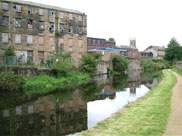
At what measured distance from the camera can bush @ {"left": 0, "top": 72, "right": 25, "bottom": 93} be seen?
20719 mm

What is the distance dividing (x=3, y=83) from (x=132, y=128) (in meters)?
17.7

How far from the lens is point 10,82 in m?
21.2

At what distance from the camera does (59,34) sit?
38.0m

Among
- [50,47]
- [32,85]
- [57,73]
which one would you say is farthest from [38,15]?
[32,85]

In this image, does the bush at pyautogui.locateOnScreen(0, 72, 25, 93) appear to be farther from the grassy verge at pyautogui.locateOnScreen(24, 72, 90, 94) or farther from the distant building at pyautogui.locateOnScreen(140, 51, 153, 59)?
the distant building at pyautogui.locateOnScreen(140, 51, 153, 59)

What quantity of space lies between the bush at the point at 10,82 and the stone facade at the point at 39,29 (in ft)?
39.9

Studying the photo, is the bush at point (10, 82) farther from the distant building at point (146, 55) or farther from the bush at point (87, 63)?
the distant building at point (146, 55)

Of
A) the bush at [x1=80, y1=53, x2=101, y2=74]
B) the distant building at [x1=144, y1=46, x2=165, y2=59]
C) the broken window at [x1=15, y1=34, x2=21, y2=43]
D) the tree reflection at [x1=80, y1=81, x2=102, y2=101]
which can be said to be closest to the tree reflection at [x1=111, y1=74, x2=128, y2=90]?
the tree reflection at [x1=80, y1=81, x2=102, y2=101]

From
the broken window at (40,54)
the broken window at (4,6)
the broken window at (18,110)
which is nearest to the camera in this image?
the broken window at (18,110)

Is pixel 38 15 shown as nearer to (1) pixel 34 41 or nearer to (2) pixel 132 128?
(1) pixel 34 41

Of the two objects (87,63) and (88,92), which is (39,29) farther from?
(88,92)

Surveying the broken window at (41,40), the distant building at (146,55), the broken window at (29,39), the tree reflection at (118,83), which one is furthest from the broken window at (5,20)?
the distant building at (146,55)

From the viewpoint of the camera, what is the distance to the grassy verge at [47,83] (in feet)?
73.2

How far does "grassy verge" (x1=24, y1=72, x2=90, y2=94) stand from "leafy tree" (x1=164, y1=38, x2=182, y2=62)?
64491mm
